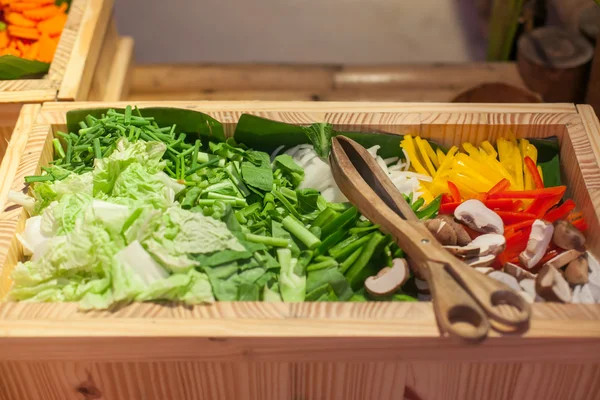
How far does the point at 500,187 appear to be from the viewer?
152cm

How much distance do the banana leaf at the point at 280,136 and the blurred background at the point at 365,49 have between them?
1.07 metres

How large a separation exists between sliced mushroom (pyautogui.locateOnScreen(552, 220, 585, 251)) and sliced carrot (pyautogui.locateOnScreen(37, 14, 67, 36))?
6.31 ft

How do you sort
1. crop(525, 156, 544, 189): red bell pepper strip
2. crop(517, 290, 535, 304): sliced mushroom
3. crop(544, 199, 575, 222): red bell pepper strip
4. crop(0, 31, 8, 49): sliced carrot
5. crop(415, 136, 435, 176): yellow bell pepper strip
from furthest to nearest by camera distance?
1. crop(0, 31, 8, 49): sliced carrot
2. crop(415, 136, 435, 176): yellow bell pepper strip
3. crop(525, 156, 544, 189): red bell pepper strip
4. crop(544, 199, 575, 222): red bell pepper strip
5. crop(517, 290, 535, 304): sliced mushroom

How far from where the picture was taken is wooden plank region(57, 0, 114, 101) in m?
1.86

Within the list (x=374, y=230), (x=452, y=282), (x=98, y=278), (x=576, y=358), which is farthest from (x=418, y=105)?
(x=98, y=278)

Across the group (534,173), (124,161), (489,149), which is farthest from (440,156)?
(124,161)

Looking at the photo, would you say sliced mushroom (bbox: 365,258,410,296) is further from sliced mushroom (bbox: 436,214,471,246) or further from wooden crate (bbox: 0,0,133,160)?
wooden crate (bbox: 0,0,133,160)

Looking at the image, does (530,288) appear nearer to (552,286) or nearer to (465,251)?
(552,286)

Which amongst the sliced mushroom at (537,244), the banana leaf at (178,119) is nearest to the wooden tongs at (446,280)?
the sliced mushroom at (537,244)

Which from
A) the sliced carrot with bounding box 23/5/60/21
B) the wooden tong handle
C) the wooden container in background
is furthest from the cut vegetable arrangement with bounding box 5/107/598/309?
the wooden container in background

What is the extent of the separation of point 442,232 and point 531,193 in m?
0.31

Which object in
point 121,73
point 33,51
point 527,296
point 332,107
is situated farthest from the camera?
point 121,73

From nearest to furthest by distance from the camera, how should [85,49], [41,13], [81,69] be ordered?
1. [81,69]
2. [85,49]
3. [41,13]

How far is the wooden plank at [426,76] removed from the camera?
9.10 ft
